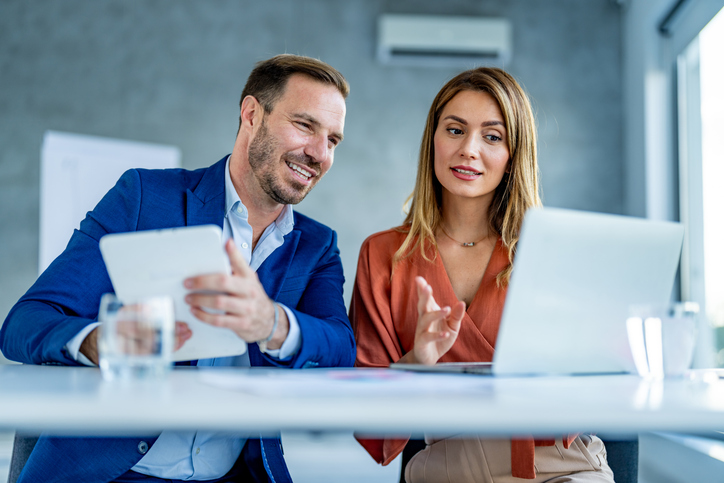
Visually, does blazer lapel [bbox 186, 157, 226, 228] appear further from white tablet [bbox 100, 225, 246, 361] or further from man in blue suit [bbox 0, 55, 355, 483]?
white tablet [bbox 100, 225, 246, 361]

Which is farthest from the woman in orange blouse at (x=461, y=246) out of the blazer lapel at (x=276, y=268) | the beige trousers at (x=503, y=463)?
the blazer lapel at (x=276, y=268)

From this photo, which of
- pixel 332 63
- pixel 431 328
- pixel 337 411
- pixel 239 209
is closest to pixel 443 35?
pixel 332 63

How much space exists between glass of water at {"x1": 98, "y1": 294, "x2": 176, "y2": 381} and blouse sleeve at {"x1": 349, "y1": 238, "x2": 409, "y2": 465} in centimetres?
74

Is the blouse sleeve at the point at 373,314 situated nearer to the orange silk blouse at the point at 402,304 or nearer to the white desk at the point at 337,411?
the orange silk blouse at the point at 402,304

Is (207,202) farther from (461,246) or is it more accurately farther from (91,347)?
(461,246)

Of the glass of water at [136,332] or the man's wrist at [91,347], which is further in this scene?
the man's wrist at [91,347]

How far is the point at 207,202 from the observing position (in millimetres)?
1605

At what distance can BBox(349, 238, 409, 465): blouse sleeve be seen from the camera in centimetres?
160

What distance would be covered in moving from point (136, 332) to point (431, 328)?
1.94 feet

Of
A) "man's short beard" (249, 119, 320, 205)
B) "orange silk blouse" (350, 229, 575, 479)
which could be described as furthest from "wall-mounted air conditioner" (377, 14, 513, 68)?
"orange silk blouse" (350, 229, 575, 479)

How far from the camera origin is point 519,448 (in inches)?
50.4

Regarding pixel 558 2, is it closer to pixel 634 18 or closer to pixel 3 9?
pixel 634 18

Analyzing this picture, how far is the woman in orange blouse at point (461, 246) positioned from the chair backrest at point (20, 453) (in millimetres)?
736

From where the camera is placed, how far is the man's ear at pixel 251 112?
1.93 meters
